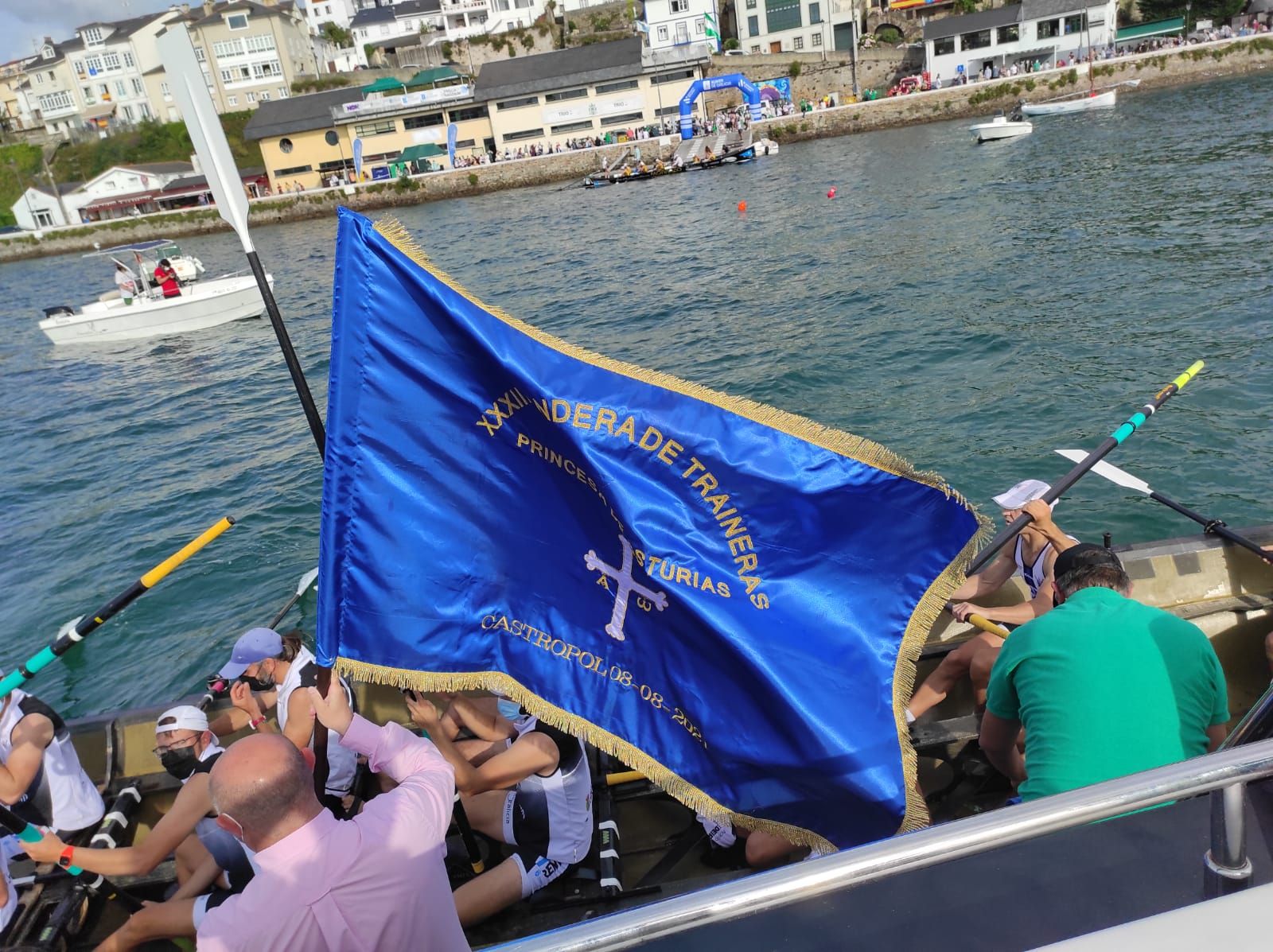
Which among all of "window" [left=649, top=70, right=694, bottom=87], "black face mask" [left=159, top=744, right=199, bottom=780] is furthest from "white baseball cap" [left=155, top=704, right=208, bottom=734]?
"window" [left=649, top=70, right=694, bottom=87]

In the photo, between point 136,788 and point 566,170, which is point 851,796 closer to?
point 136,788

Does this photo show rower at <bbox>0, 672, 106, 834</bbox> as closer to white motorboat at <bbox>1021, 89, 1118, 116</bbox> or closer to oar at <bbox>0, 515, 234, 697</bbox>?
oar at <bbox>0, 515, 234, 697</bbox>

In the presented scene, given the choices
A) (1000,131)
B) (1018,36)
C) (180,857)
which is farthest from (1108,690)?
(1018,36)

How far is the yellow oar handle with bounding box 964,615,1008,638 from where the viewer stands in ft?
17.1

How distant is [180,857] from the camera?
15.0 ft

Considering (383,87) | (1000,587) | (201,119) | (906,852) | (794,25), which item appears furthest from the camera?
(794,25)

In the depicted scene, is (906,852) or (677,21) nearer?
(906,852)

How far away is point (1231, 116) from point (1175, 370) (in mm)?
35125

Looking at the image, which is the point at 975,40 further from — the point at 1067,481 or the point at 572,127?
the point at 1067,481

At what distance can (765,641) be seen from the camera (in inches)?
123

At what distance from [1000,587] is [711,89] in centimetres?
6457

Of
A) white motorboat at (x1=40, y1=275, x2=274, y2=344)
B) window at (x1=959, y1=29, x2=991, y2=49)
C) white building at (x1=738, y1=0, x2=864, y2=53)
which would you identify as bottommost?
white motorboat at (x1=40, y1=275, x2=274, y2=344)

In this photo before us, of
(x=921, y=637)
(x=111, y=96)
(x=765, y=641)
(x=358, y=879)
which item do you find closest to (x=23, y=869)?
(x=358, y=879)

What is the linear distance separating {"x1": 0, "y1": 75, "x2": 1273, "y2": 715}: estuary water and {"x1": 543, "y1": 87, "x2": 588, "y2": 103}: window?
3792cm
